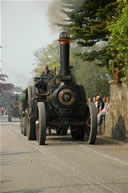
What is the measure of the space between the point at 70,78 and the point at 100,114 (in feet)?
14.4

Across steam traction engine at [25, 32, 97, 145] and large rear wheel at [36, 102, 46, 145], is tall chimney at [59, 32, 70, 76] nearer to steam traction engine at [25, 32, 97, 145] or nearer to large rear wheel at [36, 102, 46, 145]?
steam traction engine at [25, 32, 97, 145]

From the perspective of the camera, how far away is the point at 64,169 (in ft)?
26.6

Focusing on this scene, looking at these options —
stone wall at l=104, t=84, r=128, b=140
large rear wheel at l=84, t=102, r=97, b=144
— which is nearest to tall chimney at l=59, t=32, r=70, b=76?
large rear wheel at l=84, t=102, r=97, b=144

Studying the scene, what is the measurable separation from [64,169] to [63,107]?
5.54 meters

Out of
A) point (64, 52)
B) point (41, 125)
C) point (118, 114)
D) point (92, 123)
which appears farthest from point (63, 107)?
point (118, 114)

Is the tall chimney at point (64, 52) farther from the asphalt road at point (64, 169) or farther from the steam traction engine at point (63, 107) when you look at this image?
the asphalt road at point (64, 169)

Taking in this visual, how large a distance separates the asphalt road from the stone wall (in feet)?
9.83

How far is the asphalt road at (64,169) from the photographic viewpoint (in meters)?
6.42

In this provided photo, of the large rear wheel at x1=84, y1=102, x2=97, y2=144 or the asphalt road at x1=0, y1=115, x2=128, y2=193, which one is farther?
the large rear wheel at x1=84, y1=102, x2=97, y2=144

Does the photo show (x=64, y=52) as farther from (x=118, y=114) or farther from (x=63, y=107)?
(x=118, y=114)

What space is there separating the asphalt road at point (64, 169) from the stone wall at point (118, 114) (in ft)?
9.83

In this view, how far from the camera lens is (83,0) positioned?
17.8m

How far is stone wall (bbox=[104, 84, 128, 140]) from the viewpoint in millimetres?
15348

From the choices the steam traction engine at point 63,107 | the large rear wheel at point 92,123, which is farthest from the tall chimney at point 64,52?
the large rear wheel at point 92,123
